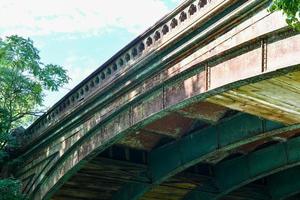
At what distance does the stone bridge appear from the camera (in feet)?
25.9

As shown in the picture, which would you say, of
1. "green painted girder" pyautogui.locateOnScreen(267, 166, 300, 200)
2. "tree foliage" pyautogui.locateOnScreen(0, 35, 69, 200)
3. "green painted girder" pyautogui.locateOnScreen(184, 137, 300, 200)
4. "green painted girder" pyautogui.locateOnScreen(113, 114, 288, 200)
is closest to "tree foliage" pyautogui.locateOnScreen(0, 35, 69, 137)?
"tree foliage" pyautogui.locateOnScreen(0, 35, 69, 200)

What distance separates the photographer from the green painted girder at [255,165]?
1288cm

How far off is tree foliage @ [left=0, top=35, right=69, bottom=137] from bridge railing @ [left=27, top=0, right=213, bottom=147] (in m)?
0.78

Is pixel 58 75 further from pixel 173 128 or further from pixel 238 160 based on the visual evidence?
pixel 238 160

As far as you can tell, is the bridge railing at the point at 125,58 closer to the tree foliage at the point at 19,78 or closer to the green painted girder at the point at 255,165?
the tree foliage at the point at 19,78

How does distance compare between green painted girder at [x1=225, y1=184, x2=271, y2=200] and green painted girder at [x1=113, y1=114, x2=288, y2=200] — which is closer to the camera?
green painted girder at [x1=113, y1=114, x2=288, y2=200]

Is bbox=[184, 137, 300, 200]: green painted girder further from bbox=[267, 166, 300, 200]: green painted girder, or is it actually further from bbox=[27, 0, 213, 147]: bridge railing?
bbox=[27, 0, 213, 147]: bridge railing

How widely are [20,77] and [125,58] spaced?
14.8 feet

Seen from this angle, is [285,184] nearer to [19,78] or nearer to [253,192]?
[253,192]

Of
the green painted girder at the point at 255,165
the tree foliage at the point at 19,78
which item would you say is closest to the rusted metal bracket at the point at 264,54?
the green painted girder at the point at 255,165

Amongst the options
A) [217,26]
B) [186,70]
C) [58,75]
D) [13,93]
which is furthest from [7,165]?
[217,26]

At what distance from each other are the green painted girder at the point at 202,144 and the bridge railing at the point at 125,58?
2.57m

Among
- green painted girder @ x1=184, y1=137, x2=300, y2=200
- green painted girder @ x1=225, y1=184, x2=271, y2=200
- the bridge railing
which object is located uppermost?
the bridge railing

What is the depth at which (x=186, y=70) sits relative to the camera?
9.05m
